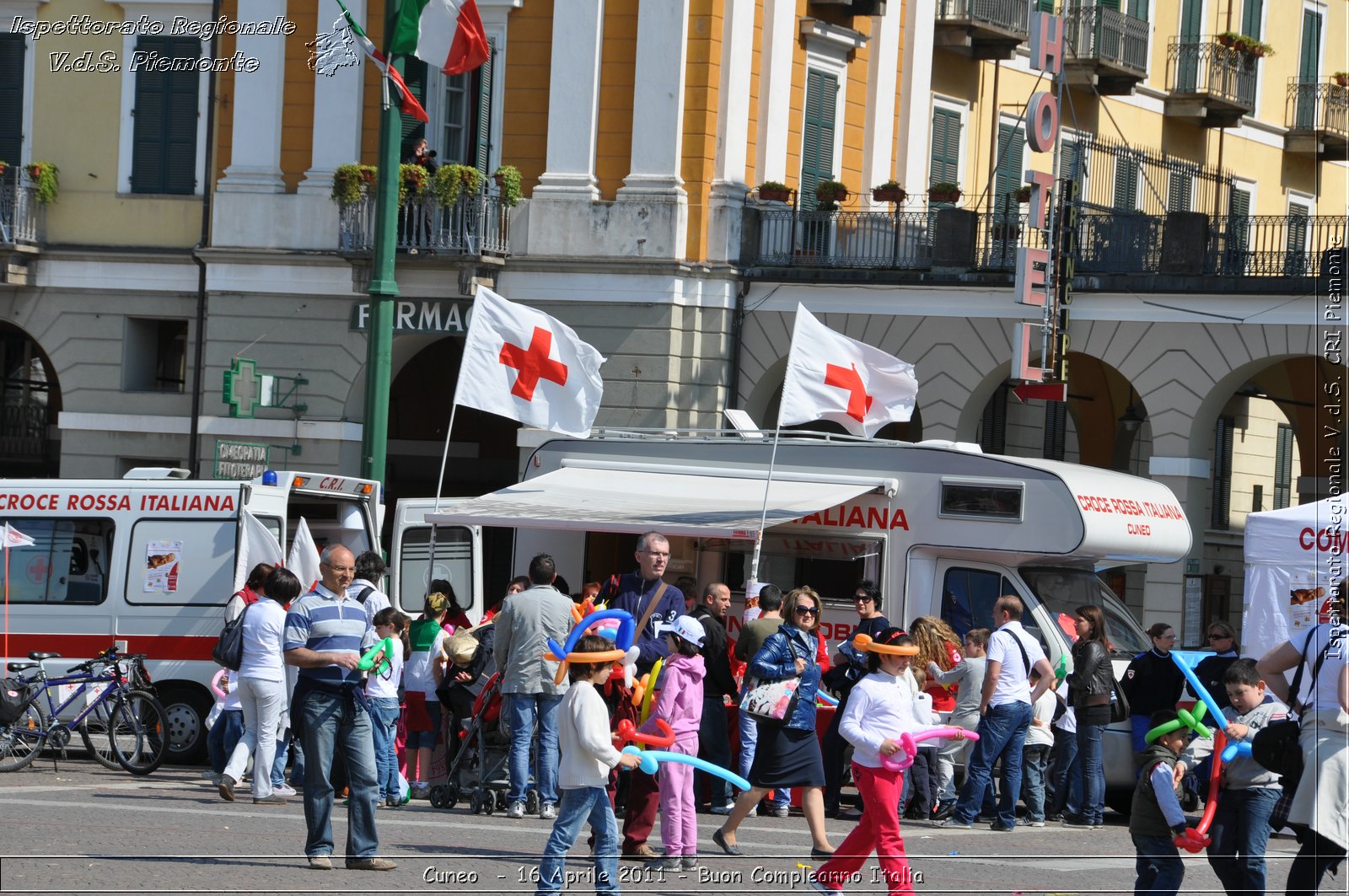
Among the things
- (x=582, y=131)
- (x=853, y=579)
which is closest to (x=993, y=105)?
(x=582, y=131)

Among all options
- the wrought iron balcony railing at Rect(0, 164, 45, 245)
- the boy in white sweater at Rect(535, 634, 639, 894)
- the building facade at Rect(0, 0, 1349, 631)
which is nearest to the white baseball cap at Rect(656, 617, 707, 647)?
the boy in white sweater at Rect(535, 634, 639, 894)

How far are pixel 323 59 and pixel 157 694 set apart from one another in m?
11.7

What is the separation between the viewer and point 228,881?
10664 mm

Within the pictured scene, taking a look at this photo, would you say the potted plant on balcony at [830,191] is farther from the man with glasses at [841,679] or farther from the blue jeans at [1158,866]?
the blue jeans at [1158,866]

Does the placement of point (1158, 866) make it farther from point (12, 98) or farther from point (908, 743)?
point (12, 98)

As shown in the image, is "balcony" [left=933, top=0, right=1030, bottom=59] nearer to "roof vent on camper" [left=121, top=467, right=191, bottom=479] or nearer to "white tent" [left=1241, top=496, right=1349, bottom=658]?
"white tent" [left=1241, top=496, right=1349, bottom=658]

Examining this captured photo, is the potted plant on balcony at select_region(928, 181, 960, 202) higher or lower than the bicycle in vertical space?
higher

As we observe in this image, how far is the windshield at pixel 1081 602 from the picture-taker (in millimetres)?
17141

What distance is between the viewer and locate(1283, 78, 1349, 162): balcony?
36.2m

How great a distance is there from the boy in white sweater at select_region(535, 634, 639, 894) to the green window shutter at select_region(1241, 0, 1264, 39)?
2756 cm

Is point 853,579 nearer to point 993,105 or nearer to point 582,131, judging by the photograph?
point 582,131

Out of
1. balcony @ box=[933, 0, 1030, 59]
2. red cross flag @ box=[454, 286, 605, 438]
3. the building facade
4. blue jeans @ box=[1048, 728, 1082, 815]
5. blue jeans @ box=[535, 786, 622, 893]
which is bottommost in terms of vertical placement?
blue jeans @ box=[1048, 728, 1082, 815]

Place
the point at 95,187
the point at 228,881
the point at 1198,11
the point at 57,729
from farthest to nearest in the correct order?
1. the point at 1198,11
2. the point at 95,187
3. the point at 57,729
4. the point at 228,881

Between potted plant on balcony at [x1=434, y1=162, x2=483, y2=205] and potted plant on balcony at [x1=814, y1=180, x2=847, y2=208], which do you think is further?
potted plant on balcony at [x1=814, y1=180, x2=847, y2=208]
